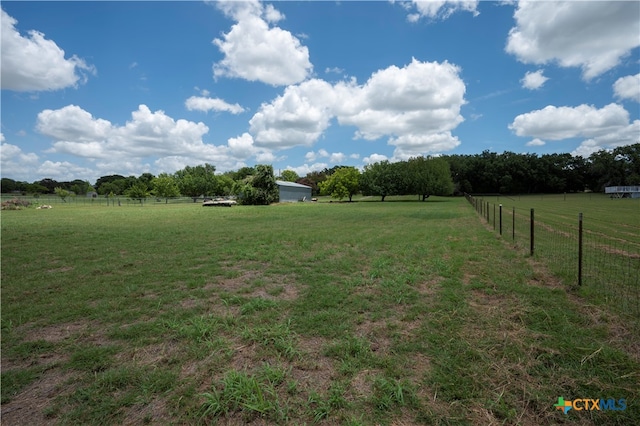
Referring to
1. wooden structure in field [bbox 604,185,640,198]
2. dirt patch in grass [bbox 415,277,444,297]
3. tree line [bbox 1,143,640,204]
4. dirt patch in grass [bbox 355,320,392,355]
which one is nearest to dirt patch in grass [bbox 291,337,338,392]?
dirt patch in grass [bbox 355,320,392,355]

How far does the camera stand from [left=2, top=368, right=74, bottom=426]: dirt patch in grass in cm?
242

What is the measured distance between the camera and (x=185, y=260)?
7742mm

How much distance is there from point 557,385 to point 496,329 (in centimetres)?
108

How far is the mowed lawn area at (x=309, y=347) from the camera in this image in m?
2.47

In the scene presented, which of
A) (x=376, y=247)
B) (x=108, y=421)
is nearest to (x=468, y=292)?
(x=376, y=247)

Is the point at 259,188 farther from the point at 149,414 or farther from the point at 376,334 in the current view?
the point at 149,414

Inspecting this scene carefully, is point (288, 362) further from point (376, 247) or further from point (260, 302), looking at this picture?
point (376, 247)

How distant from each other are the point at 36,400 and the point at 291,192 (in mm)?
50974

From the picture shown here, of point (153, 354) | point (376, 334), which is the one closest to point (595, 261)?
point (376, 334)

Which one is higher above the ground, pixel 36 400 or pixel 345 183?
pixel 345 183

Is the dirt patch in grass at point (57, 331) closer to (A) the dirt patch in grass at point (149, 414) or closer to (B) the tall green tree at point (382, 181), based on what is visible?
(A) the dirt patch in grass at point (149, 414)

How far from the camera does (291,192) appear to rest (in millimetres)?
53281

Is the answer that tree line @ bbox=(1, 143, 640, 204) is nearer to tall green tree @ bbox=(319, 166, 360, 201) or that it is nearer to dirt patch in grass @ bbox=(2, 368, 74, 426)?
tall green tree @ bbox=(319, 166, 360, 201)

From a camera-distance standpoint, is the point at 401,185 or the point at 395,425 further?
the point at 401,185
